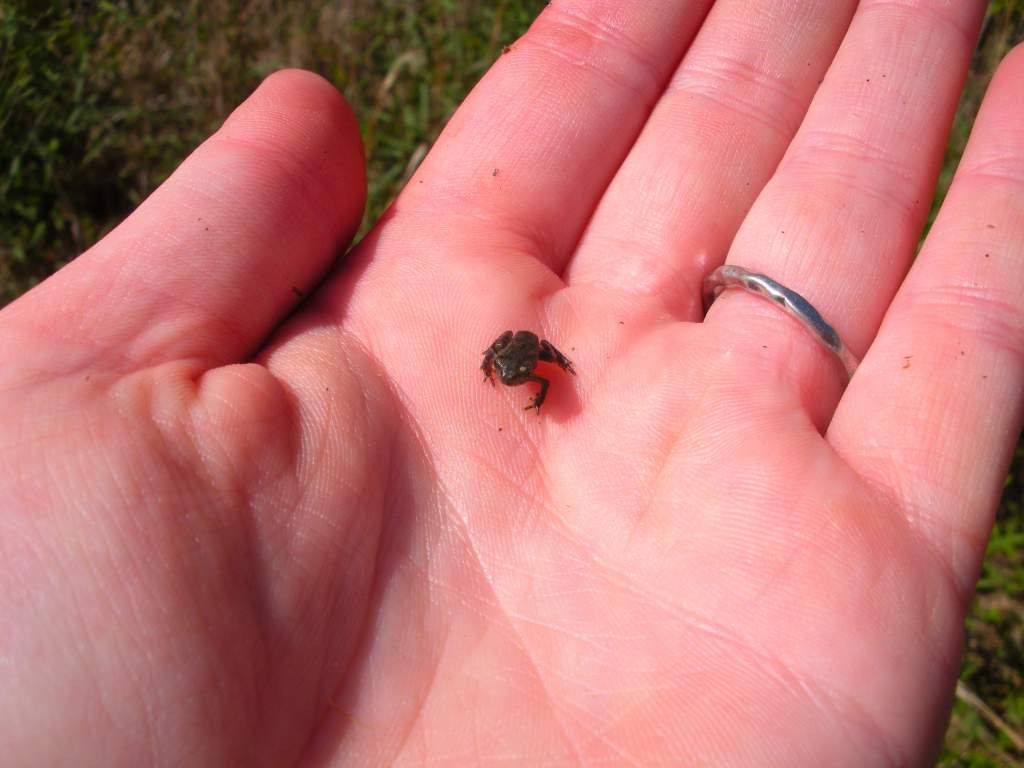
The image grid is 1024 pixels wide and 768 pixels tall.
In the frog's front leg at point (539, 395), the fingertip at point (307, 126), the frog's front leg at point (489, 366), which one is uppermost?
the fingertip at point (307, 126)

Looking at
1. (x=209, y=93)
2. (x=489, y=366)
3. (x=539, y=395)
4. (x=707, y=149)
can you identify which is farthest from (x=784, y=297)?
(x=209, y=93)

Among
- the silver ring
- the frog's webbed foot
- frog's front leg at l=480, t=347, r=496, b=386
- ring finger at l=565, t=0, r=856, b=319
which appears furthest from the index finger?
frog's front leg at l=480, t=347, r=496, b=386

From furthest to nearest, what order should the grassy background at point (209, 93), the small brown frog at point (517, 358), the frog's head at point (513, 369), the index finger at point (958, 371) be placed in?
the grassy background at point (209, 93)
the small brown frog at point (517, 358)
the frog's head at point (513, 369)
the index finger at point (958, 371)

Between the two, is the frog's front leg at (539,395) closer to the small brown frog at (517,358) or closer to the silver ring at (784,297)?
the small brown frog at (517,358)

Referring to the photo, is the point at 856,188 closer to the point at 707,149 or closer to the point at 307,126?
the point at 707,149

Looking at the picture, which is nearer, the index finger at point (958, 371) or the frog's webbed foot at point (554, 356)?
the index finger at point (958, 371)

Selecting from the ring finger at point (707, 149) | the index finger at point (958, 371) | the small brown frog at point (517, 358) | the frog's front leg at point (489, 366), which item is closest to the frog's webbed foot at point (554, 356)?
the small brown frog at point (517, 358)

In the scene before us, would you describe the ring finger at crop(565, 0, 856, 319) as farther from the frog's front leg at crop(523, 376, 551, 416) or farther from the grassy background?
the grassy background
